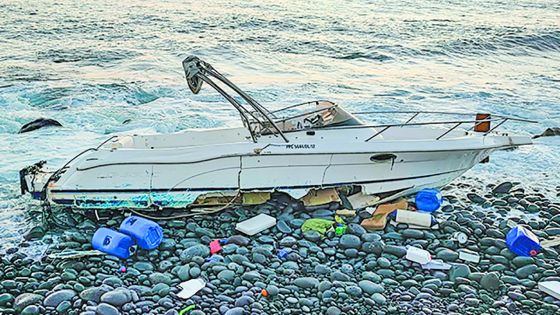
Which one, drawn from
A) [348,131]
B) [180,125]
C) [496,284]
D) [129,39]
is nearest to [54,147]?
[180,125]

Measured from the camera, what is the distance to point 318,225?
20.5 feet

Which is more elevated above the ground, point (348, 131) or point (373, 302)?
point (348, 131)

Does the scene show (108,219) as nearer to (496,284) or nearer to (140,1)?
(496,284)

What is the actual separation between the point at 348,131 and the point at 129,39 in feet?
51.5

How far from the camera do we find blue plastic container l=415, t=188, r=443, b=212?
6.67 metres

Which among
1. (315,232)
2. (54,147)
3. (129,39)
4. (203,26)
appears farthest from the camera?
(203,26)

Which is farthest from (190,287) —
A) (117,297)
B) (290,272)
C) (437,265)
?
(437,265)

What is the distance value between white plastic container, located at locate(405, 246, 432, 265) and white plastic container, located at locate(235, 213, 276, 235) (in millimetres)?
1533

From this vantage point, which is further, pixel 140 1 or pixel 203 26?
pixel 140 1

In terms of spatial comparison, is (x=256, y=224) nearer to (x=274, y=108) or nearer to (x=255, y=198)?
(x=255, y=198)

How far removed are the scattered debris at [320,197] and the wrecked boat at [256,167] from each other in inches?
0.9

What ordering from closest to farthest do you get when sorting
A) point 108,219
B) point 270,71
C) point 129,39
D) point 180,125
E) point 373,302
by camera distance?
point 373,302 < point 108,219 < point 180,125 < point 270,71 < point 129,39

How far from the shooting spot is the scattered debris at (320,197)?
6.73 metres

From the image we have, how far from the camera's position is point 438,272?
542cm
